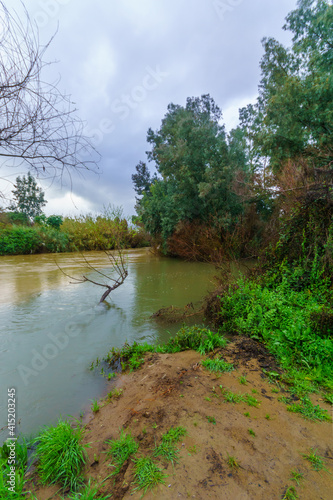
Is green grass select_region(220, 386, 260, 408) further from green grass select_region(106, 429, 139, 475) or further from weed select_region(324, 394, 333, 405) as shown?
green grass select_region(106, 429, 139, 475)

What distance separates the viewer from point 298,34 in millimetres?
10016

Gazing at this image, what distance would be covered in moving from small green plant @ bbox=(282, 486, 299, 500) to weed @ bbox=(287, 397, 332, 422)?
791mm

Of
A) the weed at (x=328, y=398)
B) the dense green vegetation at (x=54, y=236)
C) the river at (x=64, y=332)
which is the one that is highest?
the dense green vegetation at (x=54, y=236)

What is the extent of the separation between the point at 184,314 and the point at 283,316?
2.25 metres

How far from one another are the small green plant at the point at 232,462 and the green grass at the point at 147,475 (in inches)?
18.5

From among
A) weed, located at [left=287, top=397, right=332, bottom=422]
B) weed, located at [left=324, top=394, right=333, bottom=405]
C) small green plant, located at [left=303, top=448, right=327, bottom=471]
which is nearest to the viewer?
small green plant, located at [left=303, top=448, right=327, bottom=471]

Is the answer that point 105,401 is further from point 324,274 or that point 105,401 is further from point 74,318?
point 324,274

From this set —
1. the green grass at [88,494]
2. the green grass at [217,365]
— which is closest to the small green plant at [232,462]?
the green grass at [88,494]

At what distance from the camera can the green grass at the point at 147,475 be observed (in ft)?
5.09

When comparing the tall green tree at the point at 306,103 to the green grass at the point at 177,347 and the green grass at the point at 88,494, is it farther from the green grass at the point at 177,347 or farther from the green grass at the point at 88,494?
the green grass at the point at 88,494

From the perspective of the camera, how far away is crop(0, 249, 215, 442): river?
9.50ft

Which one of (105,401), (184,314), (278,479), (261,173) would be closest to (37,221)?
(261,173)

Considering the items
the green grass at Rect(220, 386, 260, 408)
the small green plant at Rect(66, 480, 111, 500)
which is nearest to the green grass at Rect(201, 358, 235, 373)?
the green grass at Rect(220, 386, 260, 408)

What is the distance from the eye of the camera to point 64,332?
4.88 m
